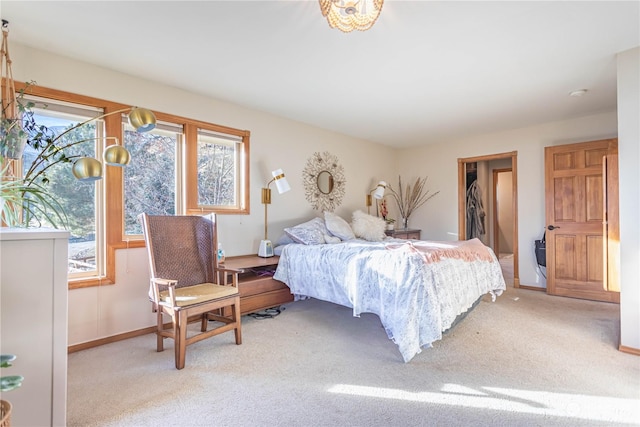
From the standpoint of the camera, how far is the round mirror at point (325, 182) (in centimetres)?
453

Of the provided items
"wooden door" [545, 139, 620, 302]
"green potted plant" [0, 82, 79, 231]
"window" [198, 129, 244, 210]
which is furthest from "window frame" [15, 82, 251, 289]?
"wooden door" [545, 139, 620, 302]

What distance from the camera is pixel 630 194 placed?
2.39 meters

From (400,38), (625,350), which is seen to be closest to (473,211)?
(625,350)

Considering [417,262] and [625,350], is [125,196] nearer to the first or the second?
[417,262]

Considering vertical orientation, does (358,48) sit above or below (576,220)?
above

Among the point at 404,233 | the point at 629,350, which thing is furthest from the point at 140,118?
the point at 404,233

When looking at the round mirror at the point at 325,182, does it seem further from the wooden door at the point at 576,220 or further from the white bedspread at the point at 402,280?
the wooden door at the point at 576,220

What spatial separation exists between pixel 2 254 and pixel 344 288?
2254 millimetres

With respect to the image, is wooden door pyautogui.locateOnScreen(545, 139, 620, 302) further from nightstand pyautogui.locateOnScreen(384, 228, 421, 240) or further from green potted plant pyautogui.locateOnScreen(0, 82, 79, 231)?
green potted plant pyautogui.locateOnScreen(0, 82, 79, 231)

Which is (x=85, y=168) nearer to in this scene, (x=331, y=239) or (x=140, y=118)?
(x=140, y=118)

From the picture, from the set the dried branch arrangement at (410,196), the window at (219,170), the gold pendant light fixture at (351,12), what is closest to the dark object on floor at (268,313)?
the window at (219,170)

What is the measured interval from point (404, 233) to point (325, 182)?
1621 mm

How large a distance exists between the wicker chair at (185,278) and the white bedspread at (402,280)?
845mm

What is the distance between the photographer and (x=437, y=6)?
1.86m
